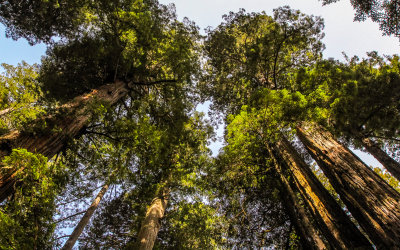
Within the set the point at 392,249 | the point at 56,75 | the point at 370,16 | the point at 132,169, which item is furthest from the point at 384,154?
the point at 56,75

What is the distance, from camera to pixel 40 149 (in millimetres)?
3561

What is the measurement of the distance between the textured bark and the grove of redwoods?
60 millimetres

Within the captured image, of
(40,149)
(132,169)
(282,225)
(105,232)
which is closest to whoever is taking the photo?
(40,149)

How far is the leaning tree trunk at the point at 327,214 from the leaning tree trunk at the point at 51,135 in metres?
5.87

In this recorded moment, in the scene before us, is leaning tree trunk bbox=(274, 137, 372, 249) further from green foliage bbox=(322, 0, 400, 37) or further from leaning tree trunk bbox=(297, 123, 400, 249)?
green foliage bbox=(322, 0, 400, 37)

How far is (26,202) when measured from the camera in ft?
10.0

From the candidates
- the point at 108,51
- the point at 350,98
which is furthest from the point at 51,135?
the point at 350,98

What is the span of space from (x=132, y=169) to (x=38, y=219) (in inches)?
135

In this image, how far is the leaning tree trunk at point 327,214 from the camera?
13.7 feet

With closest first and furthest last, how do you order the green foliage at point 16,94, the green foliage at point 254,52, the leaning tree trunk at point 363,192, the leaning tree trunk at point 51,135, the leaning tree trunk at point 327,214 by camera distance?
the leaning tree trunk at point 51,135 < the leaning tree trunk at point 363,192 < the leaning tree trunk at point 327,214 < the green foliage at point 254,52 < the green foliage at point 16,94

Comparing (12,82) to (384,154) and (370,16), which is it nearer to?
(370,16)

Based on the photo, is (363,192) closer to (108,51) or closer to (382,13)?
(382,13)

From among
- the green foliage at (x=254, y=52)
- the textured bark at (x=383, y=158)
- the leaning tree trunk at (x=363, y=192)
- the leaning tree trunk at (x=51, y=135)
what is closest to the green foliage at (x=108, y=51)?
the leaning tree trunk at (x=51, y=135)

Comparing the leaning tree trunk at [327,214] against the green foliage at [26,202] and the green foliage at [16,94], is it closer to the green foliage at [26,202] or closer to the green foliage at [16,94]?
the green foliage at [26,202]
